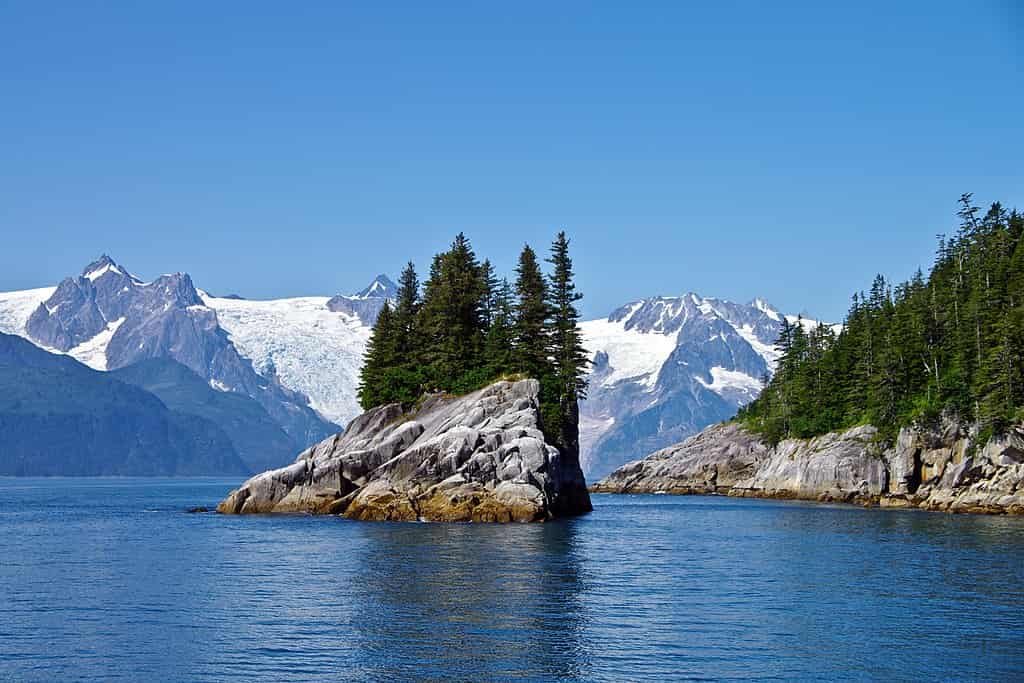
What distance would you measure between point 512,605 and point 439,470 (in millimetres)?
51874

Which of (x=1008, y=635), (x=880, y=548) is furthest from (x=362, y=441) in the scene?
(x=1008, y=635)

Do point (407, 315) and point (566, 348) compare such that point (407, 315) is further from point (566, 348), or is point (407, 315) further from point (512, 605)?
point (512, 605)

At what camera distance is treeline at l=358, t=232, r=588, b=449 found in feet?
433

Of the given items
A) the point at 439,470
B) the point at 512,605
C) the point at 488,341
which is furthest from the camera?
the point at 488,341

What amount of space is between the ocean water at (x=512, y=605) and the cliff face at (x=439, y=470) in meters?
7.14

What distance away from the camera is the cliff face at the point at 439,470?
10775cm

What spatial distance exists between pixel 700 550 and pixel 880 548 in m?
12.6

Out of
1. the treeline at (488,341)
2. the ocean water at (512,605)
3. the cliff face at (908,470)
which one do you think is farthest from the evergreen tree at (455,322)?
the cliff face at (908,470)

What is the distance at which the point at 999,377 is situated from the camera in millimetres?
121312

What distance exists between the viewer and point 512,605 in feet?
191

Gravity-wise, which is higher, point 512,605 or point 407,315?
point 407,315

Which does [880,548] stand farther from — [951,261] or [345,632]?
[951,261]

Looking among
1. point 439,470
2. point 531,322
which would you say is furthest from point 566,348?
point 439,470

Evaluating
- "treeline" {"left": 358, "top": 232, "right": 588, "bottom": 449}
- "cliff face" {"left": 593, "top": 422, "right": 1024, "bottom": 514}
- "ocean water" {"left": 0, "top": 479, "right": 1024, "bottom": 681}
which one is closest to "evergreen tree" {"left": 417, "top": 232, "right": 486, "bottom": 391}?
"treeline" {"left": 358, "top": 232, "right": 588, "bottom": 449}
